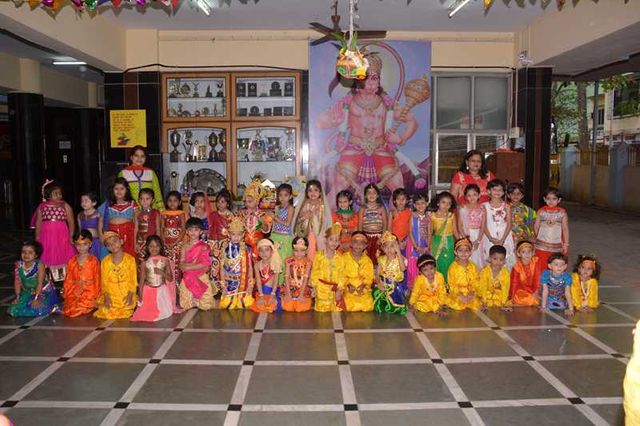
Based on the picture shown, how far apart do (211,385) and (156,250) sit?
1.83 m

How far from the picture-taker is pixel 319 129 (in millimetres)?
7355

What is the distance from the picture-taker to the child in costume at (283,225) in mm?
5484

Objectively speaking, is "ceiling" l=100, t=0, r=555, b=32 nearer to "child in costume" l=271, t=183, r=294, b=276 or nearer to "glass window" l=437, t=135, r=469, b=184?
"glass window" l=437, t=135, r=469, b=184

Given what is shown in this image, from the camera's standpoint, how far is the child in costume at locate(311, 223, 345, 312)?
5.01m

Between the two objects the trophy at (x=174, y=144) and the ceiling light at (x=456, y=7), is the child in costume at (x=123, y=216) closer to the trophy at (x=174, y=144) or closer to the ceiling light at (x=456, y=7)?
the trophy at (x=174, y=144)

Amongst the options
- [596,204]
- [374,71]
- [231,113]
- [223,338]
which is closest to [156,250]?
[223,338]

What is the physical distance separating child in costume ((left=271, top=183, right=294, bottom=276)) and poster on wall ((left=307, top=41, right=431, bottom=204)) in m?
1.95

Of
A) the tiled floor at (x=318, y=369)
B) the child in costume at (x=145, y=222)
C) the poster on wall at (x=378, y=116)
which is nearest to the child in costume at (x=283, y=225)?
the tiled floor at (x=318, y=369)

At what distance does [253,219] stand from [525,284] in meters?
2.55

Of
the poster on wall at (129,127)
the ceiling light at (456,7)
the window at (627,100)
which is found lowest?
the poster on wall at (129,127)

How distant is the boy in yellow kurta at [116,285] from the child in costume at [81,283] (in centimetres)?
11

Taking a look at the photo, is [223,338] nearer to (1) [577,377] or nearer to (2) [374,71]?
(1) [577,377]

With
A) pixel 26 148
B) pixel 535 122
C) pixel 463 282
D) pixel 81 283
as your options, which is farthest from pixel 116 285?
pixel 26 148

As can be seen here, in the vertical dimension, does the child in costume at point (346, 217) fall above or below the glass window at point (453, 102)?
below
